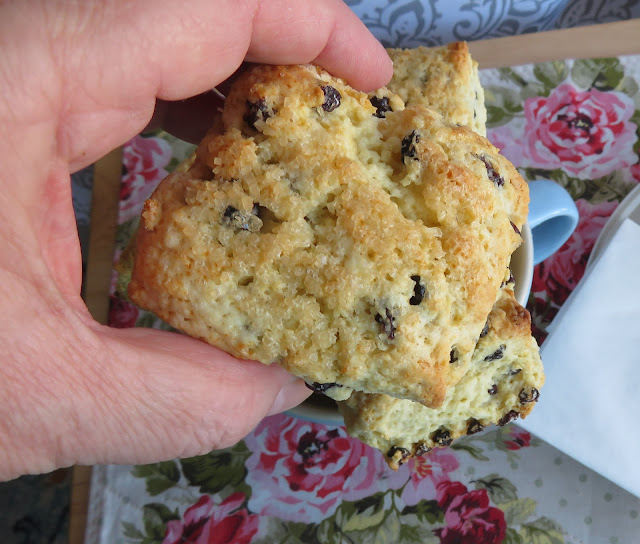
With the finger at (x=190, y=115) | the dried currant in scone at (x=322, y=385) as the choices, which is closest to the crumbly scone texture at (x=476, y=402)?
the dried currant in scone at (x=322, y=385)

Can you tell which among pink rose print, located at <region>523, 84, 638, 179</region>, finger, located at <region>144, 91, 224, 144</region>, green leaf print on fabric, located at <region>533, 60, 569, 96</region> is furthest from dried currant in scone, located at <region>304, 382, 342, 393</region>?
green leaf print on fabric, located at <region>533, 60, 569, 96</region>

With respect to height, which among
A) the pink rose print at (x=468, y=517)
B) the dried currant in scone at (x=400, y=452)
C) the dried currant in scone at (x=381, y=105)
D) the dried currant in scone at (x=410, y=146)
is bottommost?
the pink rose print at (x=468, y=517)

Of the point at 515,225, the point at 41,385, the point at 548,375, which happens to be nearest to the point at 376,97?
the point at 515,225

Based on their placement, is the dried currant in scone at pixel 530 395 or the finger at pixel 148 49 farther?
the dried currant in scone at pixel 530 395

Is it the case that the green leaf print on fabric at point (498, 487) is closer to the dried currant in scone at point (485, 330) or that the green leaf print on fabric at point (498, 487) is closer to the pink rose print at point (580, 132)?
the dried currant in scone at point (485, 330)

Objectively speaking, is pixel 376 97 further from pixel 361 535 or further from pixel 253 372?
pixel 361 535

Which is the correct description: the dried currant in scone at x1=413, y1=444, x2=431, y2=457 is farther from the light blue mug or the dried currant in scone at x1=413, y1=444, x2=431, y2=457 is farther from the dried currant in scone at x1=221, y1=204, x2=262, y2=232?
the dried currant in scone at x1=221, y1=204, x2=262, y2=232
